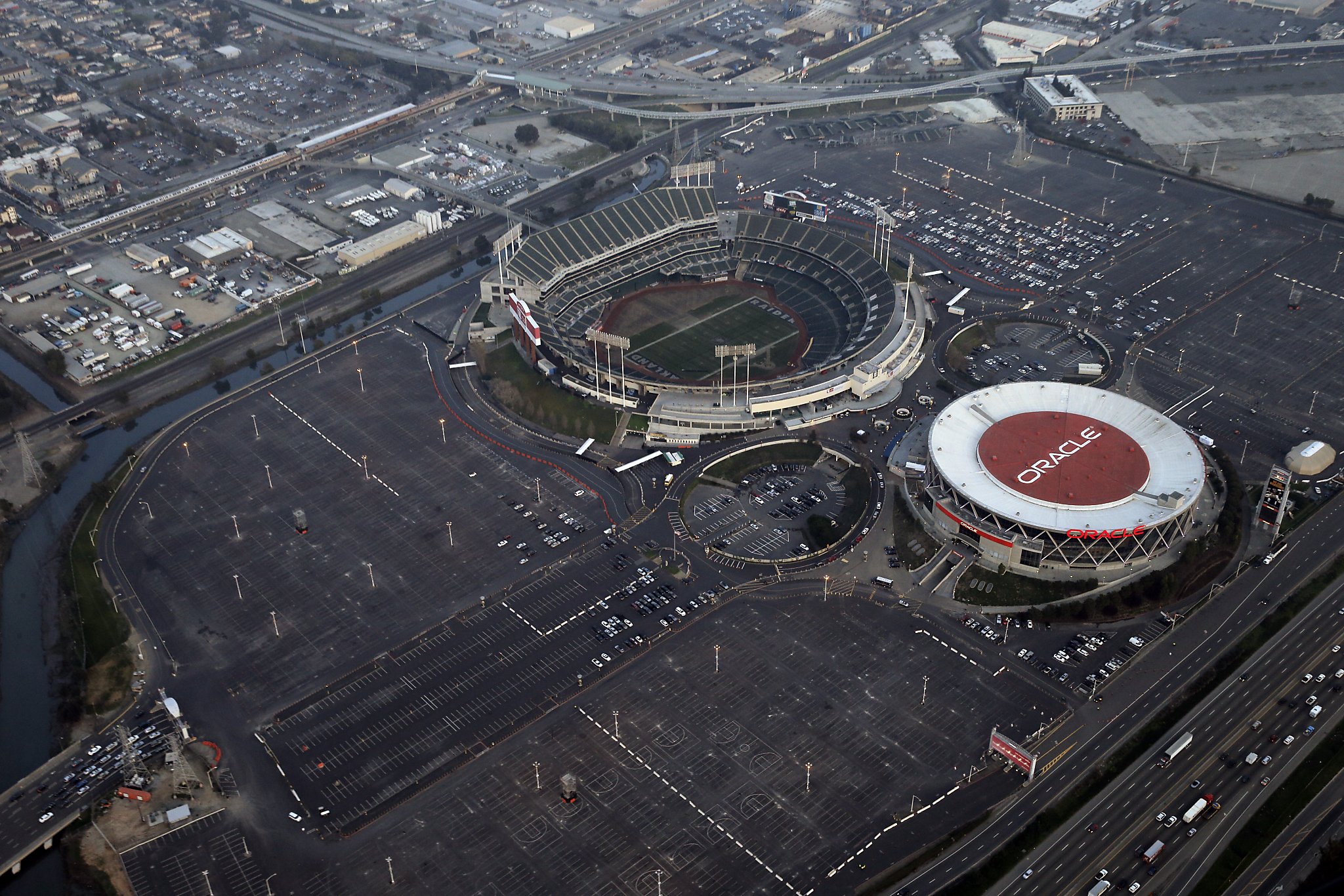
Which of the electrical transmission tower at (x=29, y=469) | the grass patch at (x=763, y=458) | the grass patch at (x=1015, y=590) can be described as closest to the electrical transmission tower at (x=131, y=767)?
the electrical transmission tower at (x=29, y=469)

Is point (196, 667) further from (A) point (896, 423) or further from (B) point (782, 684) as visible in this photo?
(A) point (896, 423)

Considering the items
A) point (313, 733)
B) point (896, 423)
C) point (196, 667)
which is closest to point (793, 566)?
point (896, 423)

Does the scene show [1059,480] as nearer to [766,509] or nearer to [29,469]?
[766,509]

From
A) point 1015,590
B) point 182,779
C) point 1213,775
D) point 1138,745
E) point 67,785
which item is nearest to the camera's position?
point 1213,775

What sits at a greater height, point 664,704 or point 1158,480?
point 1158,480

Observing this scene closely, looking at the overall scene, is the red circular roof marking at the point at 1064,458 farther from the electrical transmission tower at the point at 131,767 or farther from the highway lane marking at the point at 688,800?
the electrical transmission tower at the point at 131,767

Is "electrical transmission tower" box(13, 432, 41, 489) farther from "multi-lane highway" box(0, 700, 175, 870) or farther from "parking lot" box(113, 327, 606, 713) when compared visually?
"multi-lane highway" box(0, 700, 175, 870)

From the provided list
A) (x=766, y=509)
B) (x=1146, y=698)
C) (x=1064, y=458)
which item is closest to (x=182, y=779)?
(x=766, y=509)
